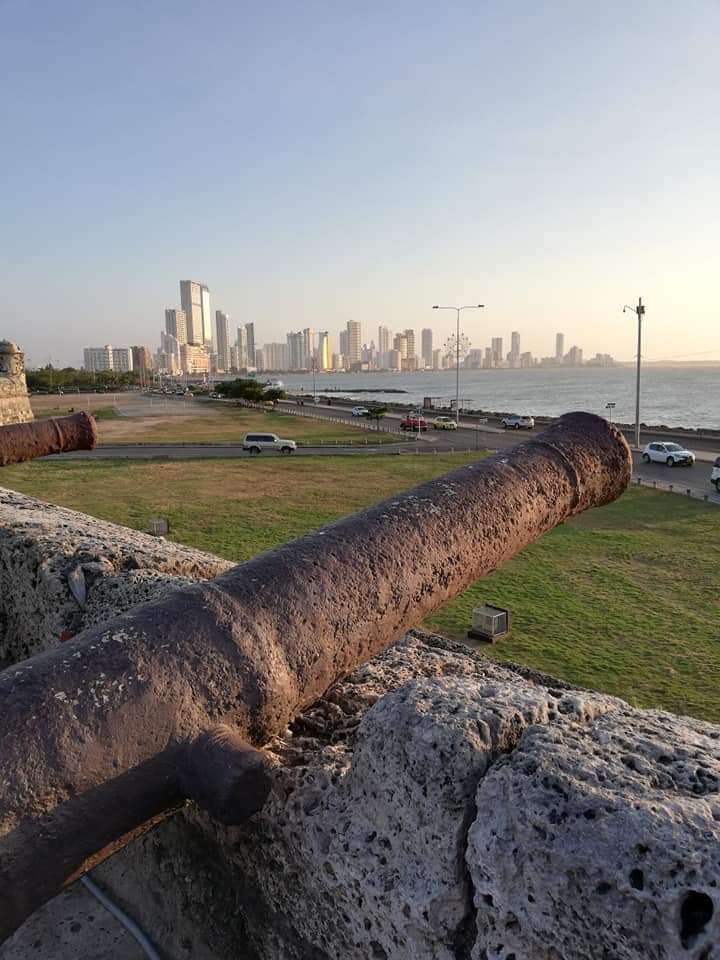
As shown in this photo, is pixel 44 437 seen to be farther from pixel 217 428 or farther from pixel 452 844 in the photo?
pixel 217 428

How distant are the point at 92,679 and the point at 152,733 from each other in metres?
0.25

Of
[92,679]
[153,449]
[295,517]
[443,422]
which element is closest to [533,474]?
[92,679]

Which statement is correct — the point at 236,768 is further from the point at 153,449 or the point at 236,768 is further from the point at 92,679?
the point at 153,449

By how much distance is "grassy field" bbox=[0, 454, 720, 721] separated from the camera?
7.98 m

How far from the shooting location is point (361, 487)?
20.6 meters

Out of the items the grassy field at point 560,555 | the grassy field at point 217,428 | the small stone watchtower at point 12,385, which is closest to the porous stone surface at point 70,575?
the grassy field at point 560,555

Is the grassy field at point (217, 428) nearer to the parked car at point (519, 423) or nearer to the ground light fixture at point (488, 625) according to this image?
the parked car at point (519, 423)

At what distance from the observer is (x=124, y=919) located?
340 cm

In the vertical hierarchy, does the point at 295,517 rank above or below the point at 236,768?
below

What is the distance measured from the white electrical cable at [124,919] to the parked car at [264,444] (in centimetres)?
2696

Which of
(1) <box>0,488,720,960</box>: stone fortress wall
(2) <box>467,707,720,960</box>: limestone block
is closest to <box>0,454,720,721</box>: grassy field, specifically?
(1) <box>0,488,720,960</box>: stone fortress wall

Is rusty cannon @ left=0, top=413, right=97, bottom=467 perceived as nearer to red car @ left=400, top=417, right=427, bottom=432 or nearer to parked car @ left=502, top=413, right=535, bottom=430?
red car @ left=400, top=417, right=427, bottom=432

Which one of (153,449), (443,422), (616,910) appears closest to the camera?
(616,910)

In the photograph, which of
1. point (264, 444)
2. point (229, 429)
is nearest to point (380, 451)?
point (264, 444)
